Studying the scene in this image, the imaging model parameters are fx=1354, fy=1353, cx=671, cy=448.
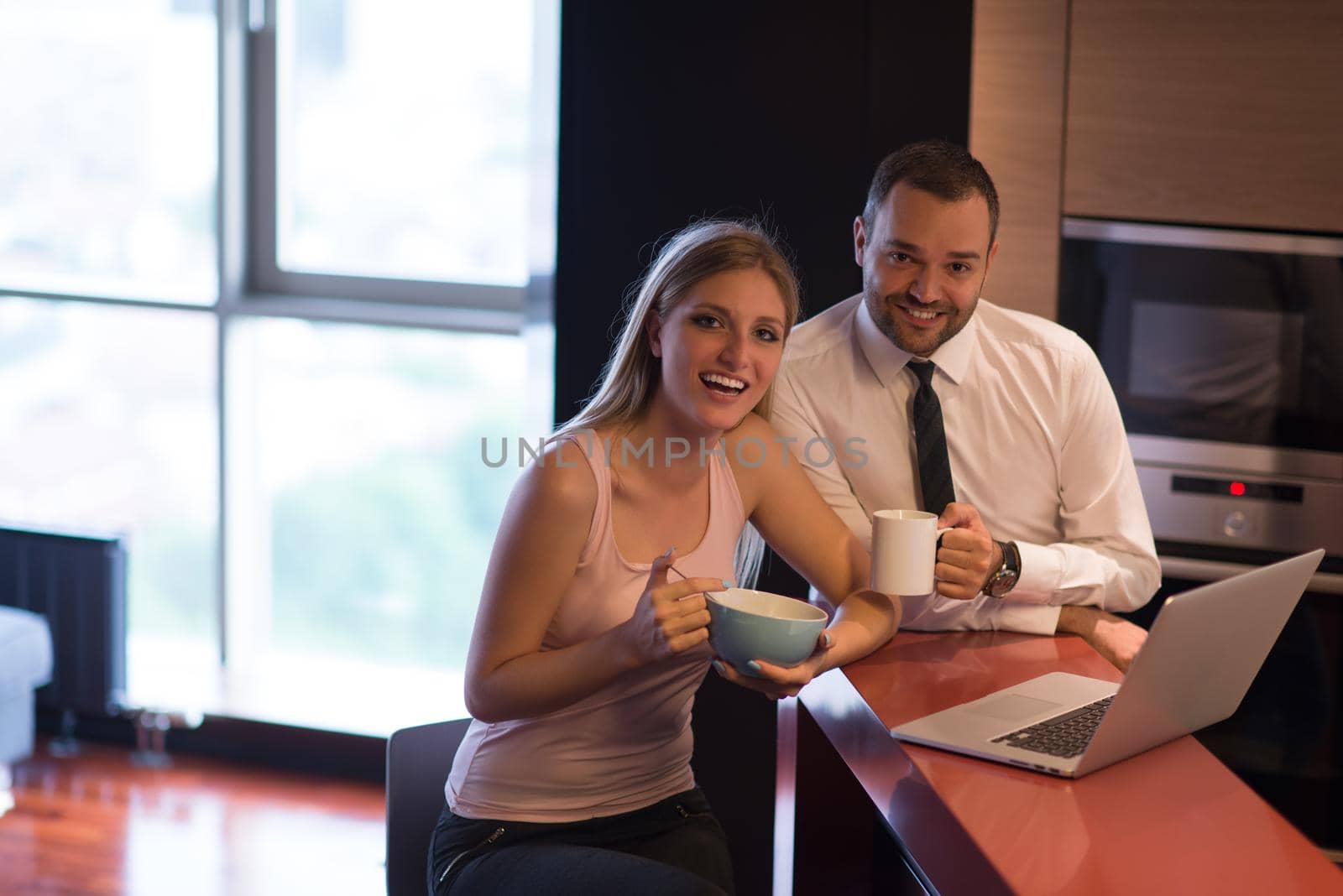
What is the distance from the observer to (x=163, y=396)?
157 inches

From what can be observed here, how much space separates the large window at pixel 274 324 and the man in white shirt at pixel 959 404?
1.62 m

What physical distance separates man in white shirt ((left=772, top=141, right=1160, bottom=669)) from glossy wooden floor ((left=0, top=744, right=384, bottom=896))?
170 centimetres

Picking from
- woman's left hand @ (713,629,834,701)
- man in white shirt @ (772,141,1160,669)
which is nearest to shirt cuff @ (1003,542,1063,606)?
man in white shirt @ (772,141,1160,669)

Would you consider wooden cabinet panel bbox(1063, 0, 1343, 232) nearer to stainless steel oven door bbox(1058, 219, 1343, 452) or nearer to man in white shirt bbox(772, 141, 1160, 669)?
stainless steel oven door bbox(1058, 219, 1343, 452)

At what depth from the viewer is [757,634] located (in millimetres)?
1544

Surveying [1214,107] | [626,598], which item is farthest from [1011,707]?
[1214,107]

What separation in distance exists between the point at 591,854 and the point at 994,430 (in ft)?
3.44

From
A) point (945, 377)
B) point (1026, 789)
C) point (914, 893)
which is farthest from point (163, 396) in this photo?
point (1026, 789)

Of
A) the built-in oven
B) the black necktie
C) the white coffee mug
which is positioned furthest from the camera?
the built-in oven

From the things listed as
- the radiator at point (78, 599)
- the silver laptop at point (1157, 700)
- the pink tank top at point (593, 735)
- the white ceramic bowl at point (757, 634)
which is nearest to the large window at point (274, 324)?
the radiator at point (78, 599)

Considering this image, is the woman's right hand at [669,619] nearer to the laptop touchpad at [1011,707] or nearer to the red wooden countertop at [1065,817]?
the red wooden countertop at [1065,817]

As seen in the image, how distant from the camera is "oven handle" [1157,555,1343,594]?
2.76 m

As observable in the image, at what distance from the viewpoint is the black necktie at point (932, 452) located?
2.21m

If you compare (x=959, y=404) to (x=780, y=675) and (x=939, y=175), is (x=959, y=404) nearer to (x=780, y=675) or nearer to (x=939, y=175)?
(x=939, y=175)
